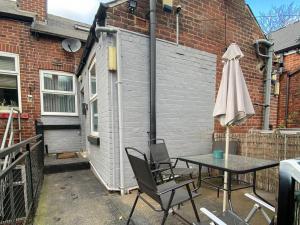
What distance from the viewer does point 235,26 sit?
5078 millimetres

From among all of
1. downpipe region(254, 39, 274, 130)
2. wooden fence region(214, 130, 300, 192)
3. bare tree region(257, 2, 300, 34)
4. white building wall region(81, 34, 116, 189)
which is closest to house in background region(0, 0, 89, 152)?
white building wall region(81, 34, 116, 189)

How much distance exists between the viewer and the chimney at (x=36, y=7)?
6.52 metres

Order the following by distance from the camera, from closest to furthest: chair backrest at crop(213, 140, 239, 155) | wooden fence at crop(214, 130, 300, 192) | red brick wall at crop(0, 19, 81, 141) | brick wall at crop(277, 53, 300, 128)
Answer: wooden fence at crop(214, 130, 300, 192)
chair backrest at crop(213, 140, 239, 155)
red brick wall at crop(0, 19, 81, 141)
brick wall at crop(277, 53, 300, 128)

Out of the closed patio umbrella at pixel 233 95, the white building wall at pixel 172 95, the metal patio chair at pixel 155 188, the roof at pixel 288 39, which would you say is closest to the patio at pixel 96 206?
the metal patio chair at pixel 155 188

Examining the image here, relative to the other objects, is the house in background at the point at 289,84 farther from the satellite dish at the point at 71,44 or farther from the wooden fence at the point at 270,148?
the satellite dish at the point at 71,44

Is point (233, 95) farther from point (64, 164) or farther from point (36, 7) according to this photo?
point (36, 7)

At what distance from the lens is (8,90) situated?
569 centimetres

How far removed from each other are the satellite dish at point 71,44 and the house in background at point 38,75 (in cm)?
13

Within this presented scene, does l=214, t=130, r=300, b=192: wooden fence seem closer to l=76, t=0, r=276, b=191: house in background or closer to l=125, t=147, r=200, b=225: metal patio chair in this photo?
l=76, t=0, r=276, b=191: house in background

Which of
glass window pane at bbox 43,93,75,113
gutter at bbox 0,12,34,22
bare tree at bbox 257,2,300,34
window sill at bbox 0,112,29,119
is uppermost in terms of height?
bare tree at bbox 257,2,300,34

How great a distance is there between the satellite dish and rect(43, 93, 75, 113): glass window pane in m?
1.54

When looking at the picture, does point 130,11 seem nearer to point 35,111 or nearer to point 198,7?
point 198,7

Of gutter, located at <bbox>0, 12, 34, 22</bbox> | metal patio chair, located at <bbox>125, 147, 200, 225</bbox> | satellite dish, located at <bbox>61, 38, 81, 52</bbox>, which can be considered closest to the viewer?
metal patio chair, located at <bbox>125, 147, 200, 225</bbox>

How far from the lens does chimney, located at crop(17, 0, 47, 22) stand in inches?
257
